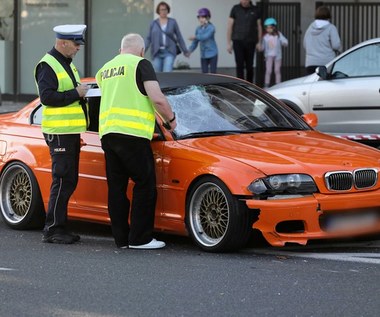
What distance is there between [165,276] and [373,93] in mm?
6328

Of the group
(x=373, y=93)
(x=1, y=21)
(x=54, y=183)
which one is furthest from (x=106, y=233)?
(x=1, y=21)

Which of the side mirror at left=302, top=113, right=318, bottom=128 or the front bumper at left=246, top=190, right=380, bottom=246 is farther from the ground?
the side mirror at left=302, top=113, right=318, bottom=128

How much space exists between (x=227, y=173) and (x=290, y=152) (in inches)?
25.5

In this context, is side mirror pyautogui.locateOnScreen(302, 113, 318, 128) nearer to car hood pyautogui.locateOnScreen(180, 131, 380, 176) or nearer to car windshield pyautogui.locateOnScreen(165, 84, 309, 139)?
car windshield pyautogui.locateOnScreen(165, 84, 309, 139)

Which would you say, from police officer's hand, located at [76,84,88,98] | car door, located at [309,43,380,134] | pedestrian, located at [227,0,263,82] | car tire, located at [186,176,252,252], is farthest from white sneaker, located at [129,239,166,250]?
pedestrian, located at [227,0,263,82]

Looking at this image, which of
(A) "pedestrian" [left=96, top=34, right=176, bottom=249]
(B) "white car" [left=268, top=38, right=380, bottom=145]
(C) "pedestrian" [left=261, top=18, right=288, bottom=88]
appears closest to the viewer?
(A) "pedestrian" [left=96, top=34, right=176, bottom=249]

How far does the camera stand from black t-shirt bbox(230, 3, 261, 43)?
56.7 feet

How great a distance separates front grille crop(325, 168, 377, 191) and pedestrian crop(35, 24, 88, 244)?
88.9 inches

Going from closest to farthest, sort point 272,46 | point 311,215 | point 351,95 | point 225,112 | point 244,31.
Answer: point 311,215
point 225,112
point 351,95
point 244,31
point 272,46

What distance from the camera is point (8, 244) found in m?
8.77

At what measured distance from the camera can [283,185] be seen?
25.5 feet

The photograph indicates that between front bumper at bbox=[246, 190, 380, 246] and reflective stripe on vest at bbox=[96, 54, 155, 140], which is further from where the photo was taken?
reflective stripe on vest at bbox=[96, 54, 155, 140]

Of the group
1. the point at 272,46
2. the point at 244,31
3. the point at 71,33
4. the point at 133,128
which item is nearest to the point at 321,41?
the point at 244,31

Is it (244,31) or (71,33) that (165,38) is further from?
(71,33)
